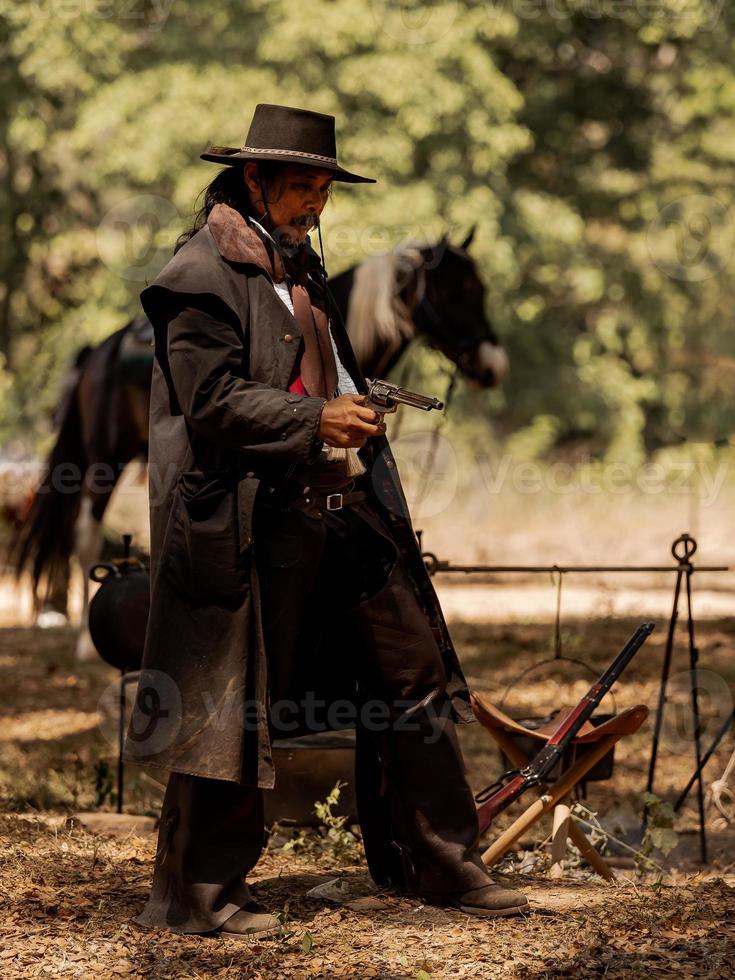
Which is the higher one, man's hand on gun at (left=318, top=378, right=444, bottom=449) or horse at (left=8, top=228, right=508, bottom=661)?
horse at (left=8, top=228, right=508, bottom=661)

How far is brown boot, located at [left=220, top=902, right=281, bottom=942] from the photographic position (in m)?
3.55

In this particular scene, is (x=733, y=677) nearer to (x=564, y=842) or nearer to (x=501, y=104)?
(x=564, y=842)

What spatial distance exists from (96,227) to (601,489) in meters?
8.09

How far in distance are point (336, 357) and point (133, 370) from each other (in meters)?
5.62

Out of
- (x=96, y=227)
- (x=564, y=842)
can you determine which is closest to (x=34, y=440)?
(x=96, y=227)

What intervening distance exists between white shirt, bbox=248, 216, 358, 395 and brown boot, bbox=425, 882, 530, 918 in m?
1.34

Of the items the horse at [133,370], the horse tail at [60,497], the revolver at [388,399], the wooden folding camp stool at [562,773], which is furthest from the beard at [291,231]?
the horse tail at [60,497]

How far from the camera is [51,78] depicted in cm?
1638

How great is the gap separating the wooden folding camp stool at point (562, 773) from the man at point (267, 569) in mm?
610

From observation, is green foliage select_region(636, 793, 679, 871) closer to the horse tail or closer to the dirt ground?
the dirt ground

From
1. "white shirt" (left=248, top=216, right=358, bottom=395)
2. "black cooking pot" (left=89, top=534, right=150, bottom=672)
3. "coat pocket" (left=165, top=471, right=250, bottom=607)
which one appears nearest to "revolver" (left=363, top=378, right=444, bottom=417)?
"white shirt" (left=248, top=216, right=358, bottom=395)

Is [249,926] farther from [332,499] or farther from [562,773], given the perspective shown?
[562,773]

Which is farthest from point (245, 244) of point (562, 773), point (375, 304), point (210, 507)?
point (375, 304)

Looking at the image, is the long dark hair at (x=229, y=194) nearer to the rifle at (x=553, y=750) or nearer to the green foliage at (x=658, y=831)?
the rifle at (x=553, y=750)
